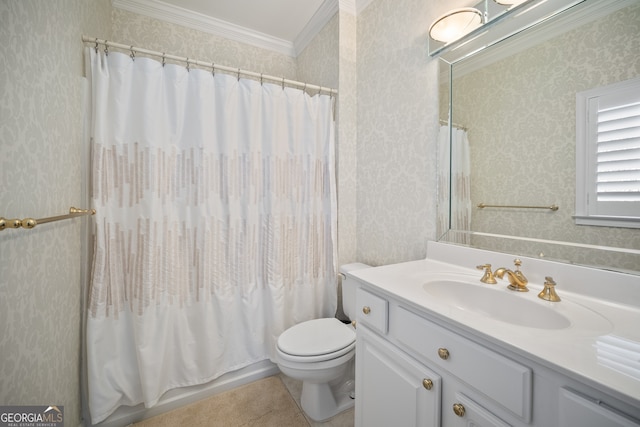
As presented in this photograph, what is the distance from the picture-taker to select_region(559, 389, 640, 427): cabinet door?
15.4 inches

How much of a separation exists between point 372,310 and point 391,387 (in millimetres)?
247

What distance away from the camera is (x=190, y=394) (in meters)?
1.42

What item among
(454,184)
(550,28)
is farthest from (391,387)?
(550,28)

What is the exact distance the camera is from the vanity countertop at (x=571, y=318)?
0.43 m

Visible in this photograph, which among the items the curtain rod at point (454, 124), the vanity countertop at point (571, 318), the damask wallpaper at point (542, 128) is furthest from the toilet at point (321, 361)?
the curtain rod at point (454, 124)

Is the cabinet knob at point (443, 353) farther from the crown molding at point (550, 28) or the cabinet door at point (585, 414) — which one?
the crown molding at point (550, 28)

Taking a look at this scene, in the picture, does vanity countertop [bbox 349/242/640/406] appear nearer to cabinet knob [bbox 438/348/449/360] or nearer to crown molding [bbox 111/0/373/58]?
cabinet knob [bbox 438/348/449/360]

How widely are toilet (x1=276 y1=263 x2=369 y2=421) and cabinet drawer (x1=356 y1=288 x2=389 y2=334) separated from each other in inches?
15.6

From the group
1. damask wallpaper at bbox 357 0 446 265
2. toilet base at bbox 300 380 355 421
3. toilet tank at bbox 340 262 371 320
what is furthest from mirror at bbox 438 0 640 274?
toilet base at bbox 300 380 355 421

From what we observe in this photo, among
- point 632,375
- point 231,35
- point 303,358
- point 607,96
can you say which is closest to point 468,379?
point 632,375

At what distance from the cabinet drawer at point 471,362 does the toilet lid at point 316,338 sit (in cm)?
58

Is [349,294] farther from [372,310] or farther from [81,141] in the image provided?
[81,141]

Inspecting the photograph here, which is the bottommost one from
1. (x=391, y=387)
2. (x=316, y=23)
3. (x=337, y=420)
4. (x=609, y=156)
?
(x=337, y=420)

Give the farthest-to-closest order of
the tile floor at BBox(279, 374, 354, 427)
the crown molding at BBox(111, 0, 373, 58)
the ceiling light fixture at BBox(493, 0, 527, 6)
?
the crown molding at BBox(111, 0, 373, 58) → the tile floor at BBox(279, 374, 354, 427) → the ceiling light fixture at BBox(493, 0, 527, 6)
